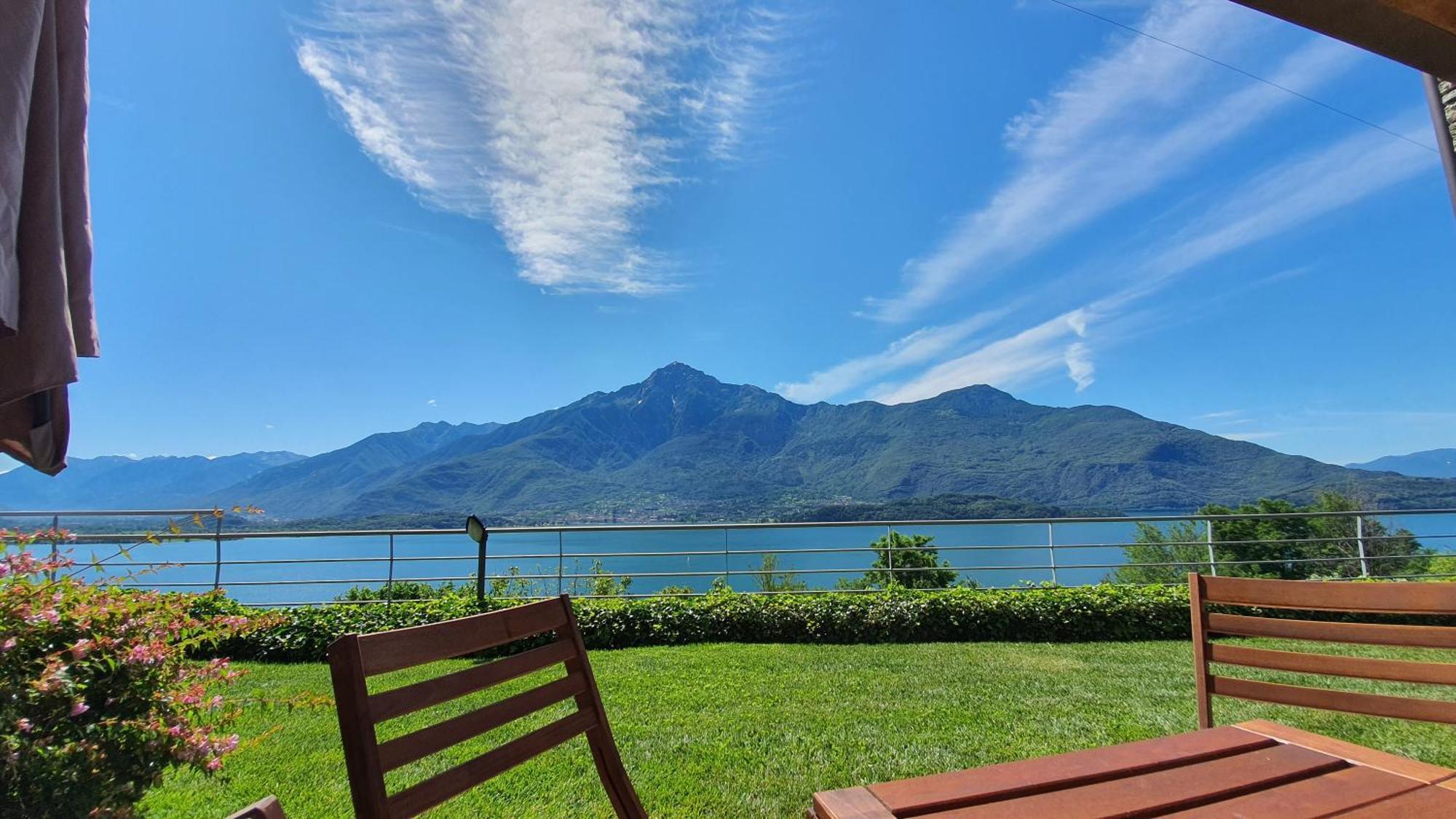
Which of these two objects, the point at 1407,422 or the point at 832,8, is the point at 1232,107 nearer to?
the point at 832,8

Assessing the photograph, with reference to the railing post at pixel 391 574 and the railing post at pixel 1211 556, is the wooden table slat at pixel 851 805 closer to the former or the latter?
the railing post at pixel 391 574

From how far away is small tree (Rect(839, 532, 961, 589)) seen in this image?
22.2 ft

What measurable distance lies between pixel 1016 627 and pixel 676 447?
96521 mm

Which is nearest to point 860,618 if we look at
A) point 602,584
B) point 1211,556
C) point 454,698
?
point 602,584

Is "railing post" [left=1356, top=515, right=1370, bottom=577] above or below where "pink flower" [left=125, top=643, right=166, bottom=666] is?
below

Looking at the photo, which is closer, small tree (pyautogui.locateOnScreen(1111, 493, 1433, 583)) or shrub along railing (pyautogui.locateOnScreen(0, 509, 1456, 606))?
shrub along railing (pyautogui.locateOnScreen(0, 509, 1456, 606))

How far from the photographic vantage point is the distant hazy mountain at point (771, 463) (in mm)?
44062

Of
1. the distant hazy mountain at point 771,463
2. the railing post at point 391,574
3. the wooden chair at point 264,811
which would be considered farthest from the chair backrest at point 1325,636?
the distant hazy mountain at point 771,463

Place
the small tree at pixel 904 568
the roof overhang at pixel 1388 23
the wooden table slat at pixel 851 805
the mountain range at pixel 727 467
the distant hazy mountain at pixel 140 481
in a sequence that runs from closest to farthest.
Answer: the wooden table slat at pixel 851 805
the roof overhang at pixel 1388 23
the small tree at pixel 904 568
the mountain range at pixel 727 467
the distant hazy mountain at pixel 140 481

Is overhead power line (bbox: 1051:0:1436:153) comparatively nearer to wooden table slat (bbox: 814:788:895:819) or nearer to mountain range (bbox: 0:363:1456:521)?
wooden table slat (bbox: 814:788:895:819)

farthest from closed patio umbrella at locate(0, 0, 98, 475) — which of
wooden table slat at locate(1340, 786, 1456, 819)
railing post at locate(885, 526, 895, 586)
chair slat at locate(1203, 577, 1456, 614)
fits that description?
railing post at locate(885, 526, 895, 586)

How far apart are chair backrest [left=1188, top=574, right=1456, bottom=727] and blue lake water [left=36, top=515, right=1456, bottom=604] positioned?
444 centimetres

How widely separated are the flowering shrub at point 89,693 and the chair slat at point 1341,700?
2.65 metres

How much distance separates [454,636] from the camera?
1053 mm
